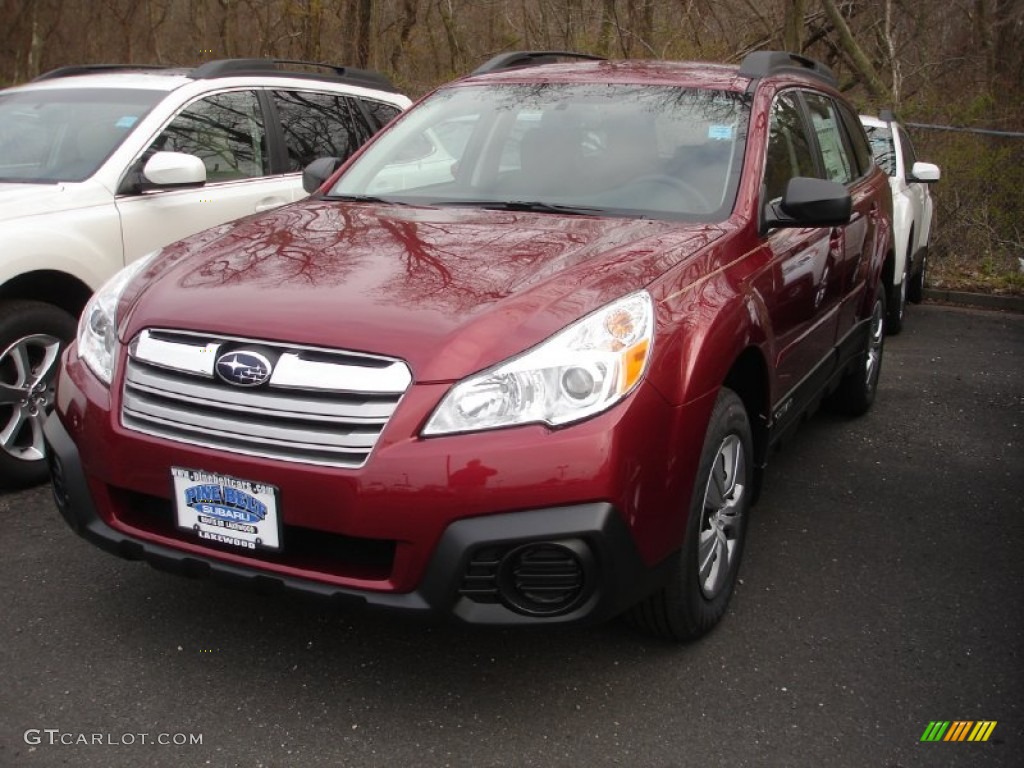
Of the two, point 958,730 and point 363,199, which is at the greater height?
point 363,199

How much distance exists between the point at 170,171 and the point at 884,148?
5.84 meters

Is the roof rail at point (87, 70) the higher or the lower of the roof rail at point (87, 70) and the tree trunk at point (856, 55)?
the higher

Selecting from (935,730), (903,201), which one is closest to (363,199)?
(935,730)

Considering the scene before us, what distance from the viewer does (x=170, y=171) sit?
4727 mm

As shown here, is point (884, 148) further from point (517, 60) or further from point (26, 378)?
point (26, 378)

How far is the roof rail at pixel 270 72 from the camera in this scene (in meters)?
5.57

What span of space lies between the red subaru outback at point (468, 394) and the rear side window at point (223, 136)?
1.76 meters

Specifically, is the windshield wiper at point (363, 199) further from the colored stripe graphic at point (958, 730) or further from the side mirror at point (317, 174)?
the colored stripe graphic at point (958, 730)

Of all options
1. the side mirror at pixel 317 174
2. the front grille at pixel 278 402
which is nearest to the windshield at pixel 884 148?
the side mirror at pixel 317 174

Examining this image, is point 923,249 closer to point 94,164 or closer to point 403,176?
point 403,176

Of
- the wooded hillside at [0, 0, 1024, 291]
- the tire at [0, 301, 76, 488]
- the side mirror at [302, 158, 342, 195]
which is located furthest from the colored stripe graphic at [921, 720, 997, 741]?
the wooded hillside at [0, 0, 1024, 291]

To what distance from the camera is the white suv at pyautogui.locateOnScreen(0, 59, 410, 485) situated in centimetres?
428

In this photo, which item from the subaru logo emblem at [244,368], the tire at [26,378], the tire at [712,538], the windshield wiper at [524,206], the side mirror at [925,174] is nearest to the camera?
the subaru logo emblem at [244,368]

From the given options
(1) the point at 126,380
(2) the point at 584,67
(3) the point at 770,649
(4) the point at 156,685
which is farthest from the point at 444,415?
(2) the point at 584,67
